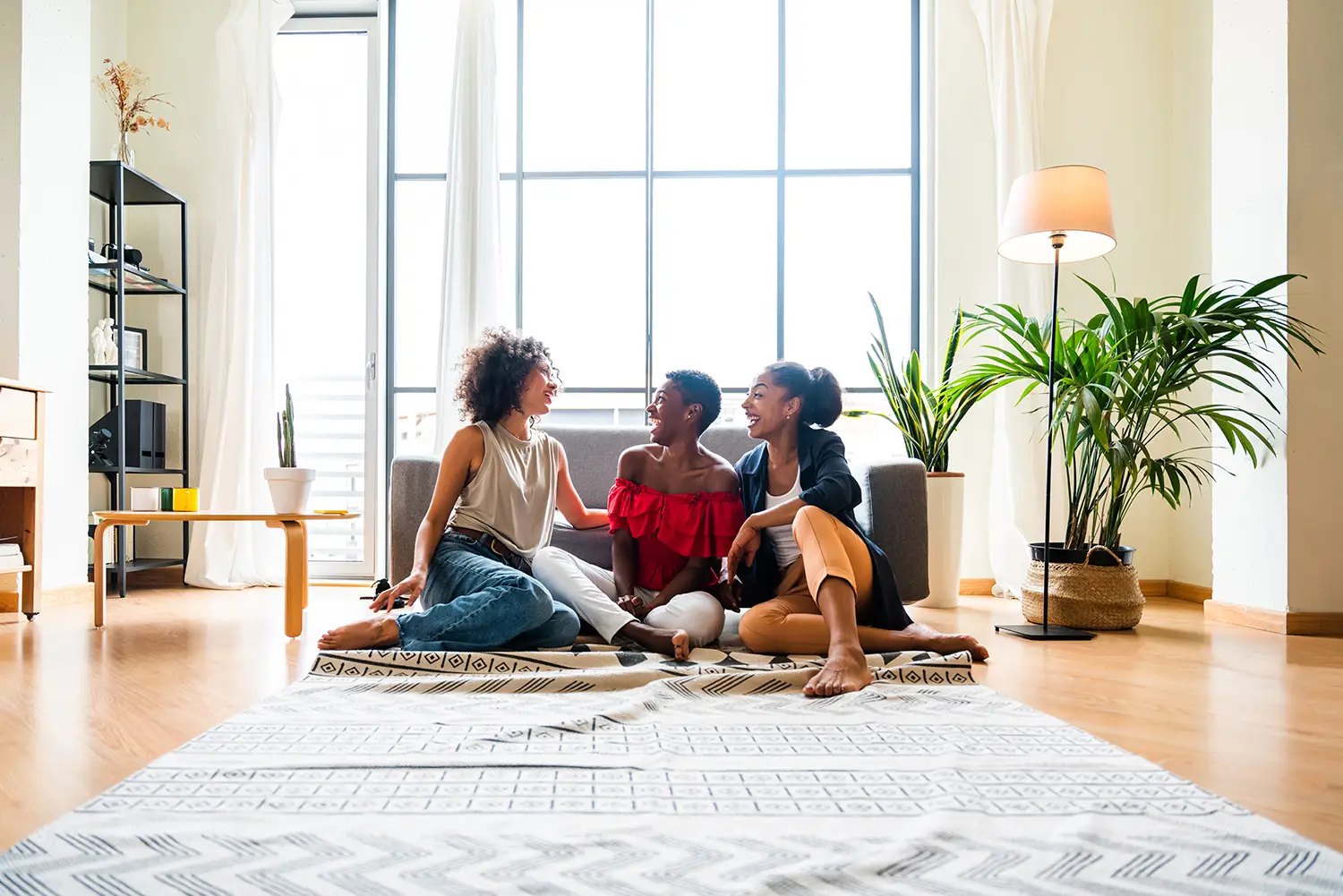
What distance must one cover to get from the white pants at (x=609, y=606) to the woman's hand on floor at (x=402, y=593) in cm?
35

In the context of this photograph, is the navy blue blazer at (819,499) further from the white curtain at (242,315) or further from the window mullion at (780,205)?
the white curtain at (242,315)

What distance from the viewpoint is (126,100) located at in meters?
4.71

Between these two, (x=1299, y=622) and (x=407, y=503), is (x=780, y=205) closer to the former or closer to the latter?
(x=407, y=503)

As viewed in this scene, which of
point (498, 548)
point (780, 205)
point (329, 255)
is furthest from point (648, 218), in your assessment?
point (498, 548)

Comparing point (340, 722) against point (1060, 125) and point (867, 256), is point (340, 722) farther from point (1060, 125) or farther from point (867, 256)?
point (1060, 125)

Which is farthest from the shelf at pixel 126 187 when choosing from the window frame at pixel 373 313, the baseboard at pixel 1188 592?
the baseboard at pixel 1188 592

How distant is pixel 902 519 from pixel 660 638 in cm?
90

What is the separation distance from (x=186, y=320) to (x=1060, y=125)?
14.7ft

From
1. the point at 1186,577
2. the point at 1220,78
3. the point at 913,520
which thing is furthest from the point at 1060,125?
the point at 913,520

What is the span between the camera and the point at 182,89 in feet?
16.2

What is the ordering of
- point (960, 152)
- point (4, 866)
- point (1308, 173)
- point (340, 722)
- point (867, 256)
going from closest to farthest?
point (4, 866) → point (340, 722) → point (1308, 173) → point (960, 152) → point (867, 256)

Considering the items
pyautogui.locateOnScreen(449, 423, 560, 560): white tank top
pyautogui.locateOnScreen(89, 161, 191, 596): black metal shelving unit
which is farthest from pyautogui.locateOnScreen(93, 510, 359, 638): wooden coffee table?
pyautogui.locateOnScreen(89, 161, 191, 596): black metal shelving unit

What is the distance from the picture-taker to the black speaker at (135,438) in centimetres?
439

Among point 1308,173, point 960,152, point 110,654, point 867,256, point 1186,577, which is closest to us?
point 110,654
